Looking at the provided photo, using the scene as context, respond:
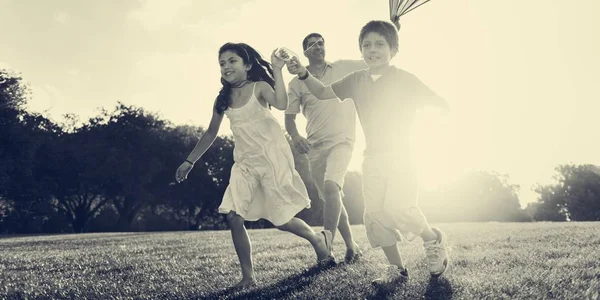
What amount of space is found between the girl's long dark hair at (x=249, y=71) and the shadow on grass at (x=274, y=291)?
6.09ft

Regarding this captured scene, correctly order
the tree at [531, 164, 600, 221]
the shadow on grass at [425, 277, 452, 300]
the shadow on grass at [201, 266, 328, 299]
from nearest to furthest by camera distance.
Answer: the shadow on grass at [425, 277, 452, 300] → the shadow on grass at [201, 266, 328, 299] → the tree at [531, 164, 600, 221]

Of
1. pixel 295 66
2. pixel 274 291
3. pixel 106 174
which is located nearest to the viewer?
pixel 274 291

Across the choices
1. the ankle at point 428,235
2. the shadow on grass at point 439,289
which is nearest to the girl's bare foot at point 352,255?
the ankle at point 428,235

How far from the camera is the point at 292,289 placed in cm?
435

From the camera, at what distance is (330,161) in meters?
6.54

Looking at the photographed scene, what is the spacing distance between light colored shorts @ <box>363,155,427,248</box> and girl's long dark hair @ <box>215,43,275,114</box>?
1.60m

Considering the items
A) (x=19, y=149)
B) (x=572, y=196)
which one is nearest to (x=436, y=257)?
(x=19, y=149)

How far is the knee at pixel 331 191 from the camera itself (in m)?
6.36

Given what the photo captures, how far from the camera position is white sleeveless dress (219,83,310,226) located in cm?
526

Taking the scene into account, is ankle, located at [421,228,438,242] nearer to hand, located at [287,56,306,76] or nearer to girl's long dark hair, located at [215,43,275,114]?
hand, located at [287,56,306,76]

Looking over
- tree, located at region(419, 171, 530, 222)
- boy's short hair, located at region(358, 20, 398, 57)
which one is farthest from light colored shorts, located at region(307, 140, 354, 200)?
tree, located at region(419, 171, 530, 222)

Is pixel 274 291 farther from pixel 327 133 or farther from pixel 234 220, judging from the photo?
pixel 327 133

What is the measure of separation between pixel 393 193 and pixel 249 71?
210cm

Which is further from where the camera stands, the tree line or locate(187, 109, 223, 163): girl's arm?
the tree line
